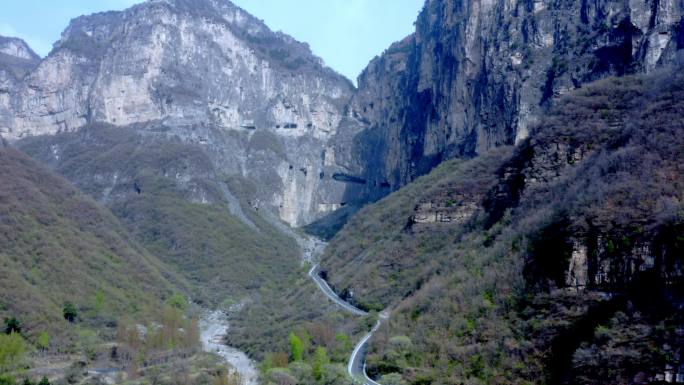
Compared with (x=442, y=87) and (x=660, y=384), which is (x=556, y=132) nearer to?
(x=660, y=384)

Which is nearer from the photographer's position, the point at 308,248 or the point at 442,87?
the point at 442,87

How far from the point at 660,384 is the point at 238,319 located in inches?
2533

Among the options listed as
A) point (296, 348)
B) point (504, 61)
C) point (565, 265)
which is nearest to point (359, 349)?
point (296, 348)

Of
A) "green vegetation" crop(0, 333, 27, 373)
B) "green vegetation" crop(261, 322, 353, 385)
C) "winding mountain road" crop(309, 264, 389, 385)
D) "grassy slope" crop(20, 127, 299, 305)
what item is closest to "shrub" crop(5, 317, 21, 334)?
"green vegetation" crop(0, 333, 27, 373)

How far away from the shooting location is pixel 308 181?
172875mm

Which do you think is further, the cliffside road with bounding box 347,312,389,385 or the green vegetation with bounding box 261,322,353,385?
the cliffside road with bounding box 347,312,389,385

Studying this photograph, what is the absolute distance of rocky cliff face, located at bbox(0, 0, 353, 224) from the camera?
152 metres

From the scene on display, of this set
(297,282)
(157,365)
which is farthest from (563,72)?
(157,365)

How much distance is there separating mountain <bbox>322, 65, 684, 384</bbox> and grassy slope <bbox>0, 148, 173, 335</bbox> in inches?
1169

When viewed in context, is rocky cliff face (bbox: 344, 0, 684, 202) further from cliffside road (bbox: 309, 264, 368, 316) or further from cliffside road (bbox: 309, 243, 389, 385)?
cliffside road (bbox: 309, 243, 389, 385)

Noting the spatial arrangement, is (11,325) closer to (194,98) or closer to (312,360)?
(312,360)

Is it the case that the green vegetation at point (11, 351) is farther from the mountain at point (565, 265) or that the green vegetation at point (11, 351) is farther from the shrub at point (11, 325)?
the mountain at point (565, 265)

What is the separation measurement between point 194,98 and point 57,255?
274ft

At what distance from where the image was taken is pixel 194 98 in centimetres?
15675
